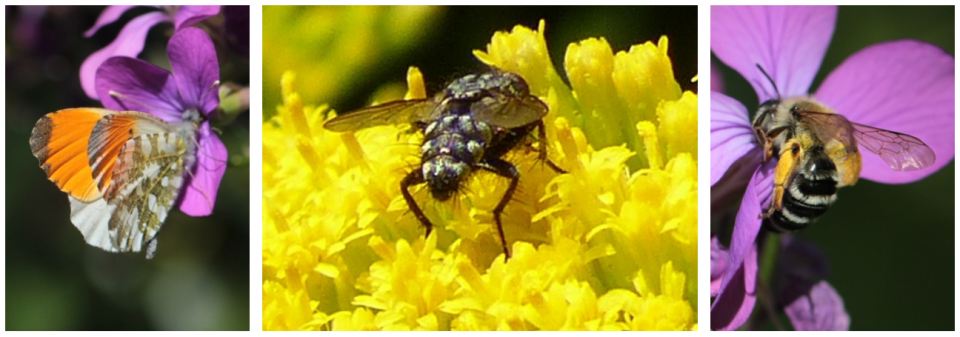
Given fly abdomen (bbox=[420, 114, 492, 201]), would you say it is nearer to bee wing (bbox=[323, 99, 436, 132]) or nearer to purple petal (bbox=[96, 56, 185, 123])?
bee wing (bbox=[323, 99, 436, 132])

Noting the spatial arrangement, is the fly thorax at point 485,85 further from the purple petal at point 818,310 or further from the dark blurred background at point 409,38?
the purple petal at point 818,310

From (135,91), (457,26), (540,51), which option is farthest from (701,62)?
(135,91)

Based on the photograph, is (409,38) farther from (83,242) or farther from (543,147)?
(83,242)

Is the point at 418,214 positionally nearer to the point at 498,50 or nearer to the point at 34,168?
the point at 498,50

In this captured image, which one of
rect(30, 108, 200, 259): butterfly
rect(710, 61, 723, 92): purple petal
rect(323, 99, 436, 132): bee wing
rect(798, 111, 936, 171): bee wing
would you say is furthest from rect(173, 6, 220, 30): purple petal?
rect(798, 111, 936, 171): bee wing

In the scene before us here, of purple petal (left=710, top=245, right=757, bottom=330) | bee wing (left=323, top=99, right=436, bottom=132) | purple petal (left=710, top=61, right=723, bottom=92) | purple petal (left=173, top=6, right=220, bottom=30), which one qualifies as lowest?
purple petal (left=710, top=245, right=757, bottom=330)

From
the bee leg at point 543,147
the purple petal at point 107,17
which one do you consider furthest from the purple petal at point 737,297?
the purple petal at point 107,17
